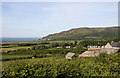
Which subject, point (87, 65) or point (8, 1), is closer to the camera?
point (87, 65)

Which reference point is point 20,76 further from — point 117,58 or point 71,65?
point 117,58

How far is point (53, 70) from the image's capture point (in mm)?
1824

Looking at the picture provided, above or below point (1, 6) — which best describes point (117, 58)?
below

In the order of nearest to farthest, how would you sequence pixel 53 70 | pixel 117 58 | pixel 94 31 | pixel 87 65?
pixel 53 70 → pixel 87 65 → pixel 117 58 → pixel 94 31

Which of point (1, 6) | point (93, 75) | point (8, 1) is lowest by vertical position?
point (93, 75)

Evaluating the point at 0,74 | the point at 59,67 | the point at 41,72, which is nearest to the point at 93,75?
the point at 59,67

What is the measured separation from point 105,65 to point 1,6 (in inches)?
79.3

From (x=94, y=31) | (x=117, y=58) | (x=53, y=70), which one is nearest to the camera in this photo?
(x=53, y=70)

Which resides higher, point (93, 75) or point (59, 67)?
point (59, 67)

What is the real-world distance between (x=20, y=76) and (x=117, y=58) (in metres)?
1.71

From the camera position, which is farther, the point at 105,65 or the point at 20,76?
the point at 105,65

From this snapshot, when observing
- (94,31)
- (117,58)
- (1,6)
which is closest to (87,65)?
(117,58)

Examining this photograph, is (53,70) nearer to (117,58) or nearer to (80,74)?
(80,74)

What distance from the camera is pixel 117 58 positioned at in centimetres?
216
